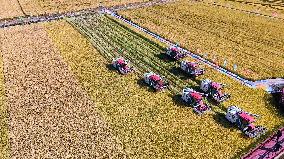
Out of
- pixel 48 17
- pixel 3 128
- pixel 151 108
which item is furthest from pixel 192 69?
pixel 48 17

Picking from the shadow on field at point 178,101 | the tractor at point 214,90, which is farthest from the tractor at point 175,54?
the shadow on field at point 178,101

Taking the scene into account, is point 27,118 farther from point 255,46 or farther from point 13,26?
point 255,46

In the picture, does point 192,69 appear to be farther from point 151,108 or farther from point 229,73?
point 151,108

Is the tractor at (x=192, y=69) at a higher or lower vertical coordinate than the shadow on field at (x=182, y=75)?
higher

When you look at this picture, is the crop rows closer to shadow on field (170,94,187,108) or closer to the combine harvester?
shadow on field (170,94,187,108)

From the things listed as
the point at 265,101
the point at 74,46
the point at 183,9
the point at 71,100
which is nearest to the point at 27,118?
the point at 71,100

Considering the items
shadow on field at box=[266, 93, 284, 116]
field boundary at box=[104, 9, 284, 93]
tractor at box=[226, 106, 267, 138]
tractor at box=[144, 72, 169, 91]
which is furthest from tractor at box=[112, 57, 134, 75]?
shadow on field at box=[266, 93, 284, 116]

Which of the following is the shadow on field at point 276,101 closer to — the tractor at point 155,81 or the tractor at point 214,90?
the tractor at point 214,90
